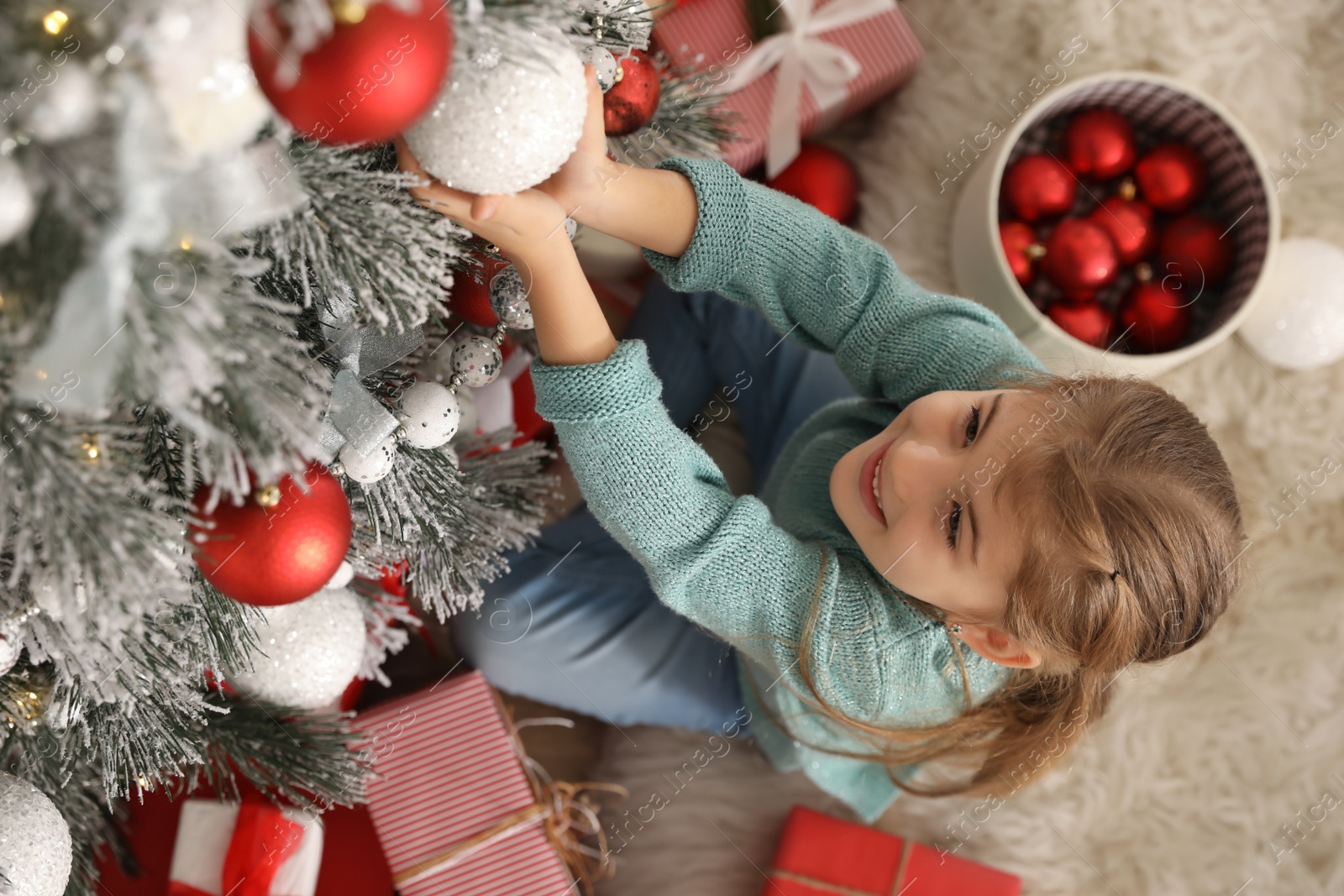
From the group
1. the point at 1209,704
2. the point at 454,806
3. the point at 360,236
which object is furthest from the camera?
the point at 1209,704

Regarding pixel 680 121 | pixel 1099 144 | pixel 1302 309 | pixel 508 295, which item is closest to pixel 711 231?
pixel 680 121

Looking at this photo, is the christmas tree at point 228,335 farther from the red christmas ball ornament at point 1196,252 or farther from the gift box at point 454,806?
the red christmas ball ornament at point 1196,252

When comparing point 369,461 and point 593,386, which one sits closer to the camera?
point 369,461

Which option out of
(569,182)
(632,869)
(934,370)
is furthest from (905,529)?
(632,869)

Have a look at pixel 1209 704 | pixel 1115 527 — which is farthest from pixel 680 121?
pixel 1209 704

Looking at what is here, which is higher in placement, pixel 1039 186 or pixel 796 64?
pixel 796 64

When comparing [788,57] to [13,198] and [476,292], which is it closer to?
[476,292]

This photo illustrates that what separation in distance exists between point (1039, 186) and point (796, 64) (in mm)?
299

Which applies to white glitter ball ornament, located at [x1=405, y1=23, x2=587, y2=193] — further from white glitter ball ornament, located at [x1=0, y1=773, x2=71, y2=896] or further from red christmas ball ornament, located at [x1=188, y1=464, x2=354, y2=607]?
white glitter ball ornament, located at [x1=0, y1=773, x2=71, y2=896]

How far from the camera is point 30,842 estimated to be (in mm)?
464

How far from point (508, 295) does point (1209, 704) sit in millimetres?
876

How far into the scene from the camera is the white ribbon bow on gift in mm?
962

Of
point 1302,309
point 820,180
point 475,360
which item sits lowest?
point 1302,309

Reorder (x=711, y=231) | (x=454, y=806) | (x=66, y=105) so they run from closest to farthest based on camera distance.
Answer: (x=66, y=105) < (x=711, y=231) < (x=454, y=806)
